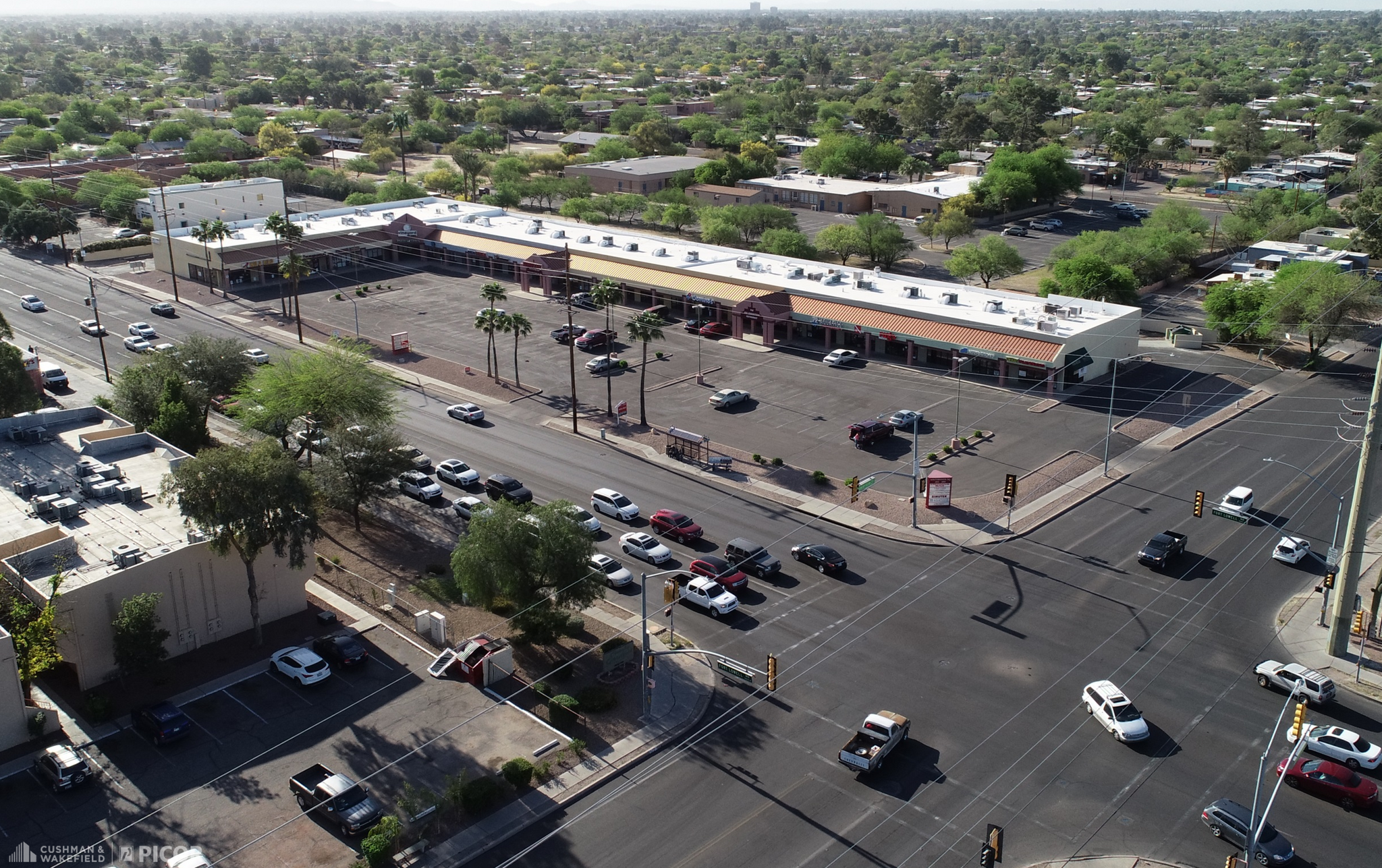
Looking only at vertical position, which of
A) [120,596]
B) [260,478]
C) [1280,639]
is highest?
[260,478]

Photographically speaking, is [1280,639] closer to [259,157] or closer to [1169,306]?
[1169,306]

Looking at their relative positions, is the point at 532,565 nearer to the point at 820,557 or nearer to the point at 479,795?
the point at 479,795

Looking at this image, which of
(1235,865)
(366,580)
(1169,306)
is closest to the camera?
(1235,865)

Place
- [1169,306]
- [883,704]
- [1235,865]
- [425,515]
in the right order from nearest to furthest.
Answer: [1235,865] → [883,704] → [425,515] → [1169,306]

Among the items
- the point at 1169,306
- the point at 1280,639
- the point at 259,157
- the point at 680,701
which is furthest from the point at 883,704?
the point at 259,157

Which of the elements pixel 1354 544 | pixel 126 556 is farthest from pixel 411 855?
pixel 1354 544

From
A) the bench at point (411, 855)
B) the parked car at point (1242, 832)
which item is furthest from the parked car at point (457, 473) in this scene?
the parked car at point (1242, 832)

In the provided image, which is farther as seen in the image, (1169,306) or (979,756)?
(1169,306)
